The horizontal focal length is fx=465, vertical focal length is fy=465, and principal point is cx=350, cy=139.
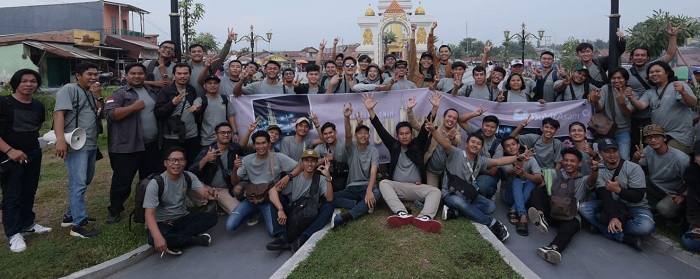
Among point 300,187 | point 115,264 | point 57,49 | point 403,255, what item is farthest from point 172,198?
point 57,49

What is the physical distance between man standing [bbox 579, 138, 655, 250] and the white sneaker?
612 cm

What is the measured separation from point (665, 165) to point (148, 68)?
6.52 metres

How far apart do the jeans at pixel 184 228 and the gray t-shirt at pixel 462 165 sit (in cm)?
276

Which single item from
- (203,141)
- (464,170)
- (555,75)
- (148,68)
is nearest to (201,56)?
(148,68)

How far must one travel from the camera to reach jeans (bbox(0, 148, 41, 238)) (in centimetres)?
471

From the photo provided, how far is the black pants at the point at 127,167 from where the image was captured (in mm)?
5336

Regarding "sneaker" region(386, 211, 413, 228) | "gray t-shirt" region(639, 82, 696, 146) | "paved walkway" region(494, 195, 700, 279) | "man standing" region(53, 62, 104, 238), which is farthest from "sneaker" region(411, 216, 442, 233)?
"man standing" region(53, 62, 104, 238)

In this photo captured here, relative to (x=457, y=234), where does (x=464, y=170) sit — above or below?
above

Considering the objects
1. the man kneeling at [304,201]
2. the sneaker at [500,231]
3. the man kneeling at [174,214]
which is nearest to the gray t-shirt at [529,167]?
the sneaker at [500,231]

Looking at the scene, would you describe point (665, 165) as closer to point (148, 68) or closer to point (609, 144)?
point (609, 144)

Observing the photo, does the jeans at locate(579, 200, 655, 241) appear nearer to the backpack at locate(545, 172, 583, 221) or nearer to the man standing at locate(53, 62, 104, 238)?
the backpack at locate(545, 172, 583, 221)

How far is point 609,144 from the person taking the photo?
16.7ft

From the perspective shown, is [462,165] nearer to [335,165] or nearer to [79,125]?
[335,165]

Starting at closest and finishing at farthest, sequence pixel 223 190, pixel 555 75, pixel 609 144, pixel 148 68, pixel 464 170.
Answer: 1. pixel 609 144
2. pixel 464 170
3. pixel 223 190
4. pixel 148 68
5. pixel 555 75
